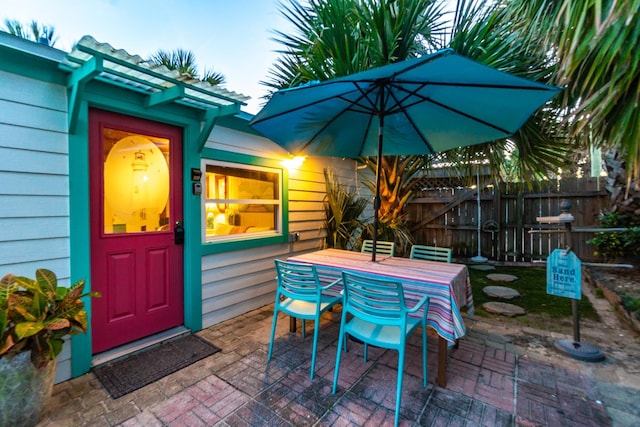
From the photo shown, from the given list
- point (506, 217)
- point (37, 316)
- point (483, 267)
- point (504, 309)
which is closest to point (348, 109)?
point (37, 316)

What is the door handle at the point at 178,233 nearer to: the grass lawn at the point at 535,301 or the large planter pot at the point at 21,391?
the large planter pot at the point at 21,391

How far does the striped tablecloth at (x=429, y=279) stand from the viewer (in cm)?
197

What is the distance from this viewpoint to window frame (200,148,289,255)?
3.08 m

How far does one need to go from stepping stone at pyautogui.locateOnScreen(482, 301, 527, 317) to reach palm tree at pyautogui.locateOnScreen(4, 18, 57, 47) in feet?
29.6

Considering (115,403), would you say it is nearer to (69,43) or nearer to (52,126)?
(52,126)

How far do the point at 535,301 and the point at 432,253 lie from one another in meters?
2.06

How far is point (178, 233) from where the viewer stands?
2.91 meters

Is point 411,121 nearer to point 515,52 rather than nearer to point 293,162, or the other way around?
point 515,52

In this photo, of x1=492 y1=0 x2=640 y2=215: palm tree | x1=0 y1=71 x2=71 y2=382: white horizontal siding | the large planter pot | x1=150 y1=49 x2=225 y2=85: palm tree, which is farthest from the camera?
x1=150 y1=49 x2=225 y2=85: palm tree

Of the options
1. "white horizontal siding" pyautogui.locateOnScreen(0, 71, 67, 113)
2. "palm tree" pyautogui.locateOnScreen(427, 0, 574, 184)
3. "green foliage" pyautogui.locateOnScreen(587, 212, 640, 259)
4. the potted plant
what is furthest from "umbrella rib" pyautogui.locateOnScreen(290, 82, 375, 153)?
"green foliage" pyautogui.locateOnScreen(587, 212, 640, 259)

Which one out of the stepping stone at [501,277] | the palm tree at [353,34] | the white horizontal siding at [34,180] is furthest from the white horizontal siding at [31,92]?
the stepping stone at [501,277]

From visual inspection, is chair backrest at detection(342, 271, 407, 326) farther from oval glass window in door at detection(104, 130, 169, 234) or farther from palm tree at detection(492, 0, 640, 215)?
oval glass window in door at detection(104, 130, 169, 234)

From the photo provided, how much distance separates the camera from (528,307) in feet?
12.0

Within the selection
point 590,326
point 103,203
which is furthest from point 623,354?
point 103,203
